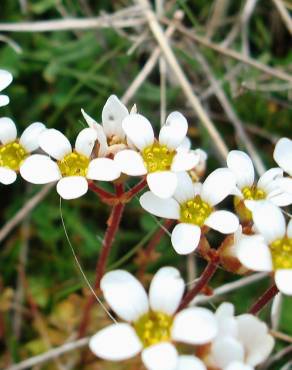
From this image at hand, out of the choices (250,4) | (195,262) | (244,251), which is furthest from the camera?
(250,4)

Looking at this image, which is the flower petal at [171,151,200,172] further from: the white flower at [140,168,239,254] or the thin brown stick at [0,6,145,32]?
the thin brown stick at [0,6,145,32]

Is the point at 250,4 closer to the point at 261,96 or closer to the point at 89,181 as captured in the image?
the point at 261,96

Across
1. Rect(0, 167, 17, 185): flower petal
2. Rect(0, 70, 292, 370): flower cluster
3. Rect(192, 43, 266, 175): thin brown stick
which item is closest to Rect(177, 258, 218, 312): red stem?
Rect(0, 70, 292, 370): flower cluster

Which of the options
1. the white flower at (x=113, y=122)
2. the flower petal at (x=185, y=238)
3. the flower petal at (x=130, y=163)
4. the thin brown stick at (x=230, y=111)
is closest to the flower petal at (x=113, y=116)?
the white flower at (x=113, y=122)

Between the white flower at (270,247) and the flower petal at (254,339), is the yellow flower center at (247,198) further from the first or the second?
the flower petal at (254,339)

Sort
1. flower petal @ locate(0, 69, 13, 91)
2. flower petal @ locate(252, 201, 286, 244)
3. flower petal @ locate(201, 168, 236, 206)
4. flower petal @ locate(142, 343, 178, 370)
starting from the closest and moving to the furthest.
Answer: flower petal @ locate(142, 343, 178, 370) < flower petal @ locate(252, 201, 286, 244) < flower petal @ locate(201, 168, 236, 206) < flower petal @ locate(0, 69, 13, 91)

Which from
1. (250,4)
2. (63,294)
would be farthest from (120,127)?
(250,4)

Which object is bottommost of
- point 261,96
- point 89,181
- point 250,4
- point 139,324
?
point 139,324
